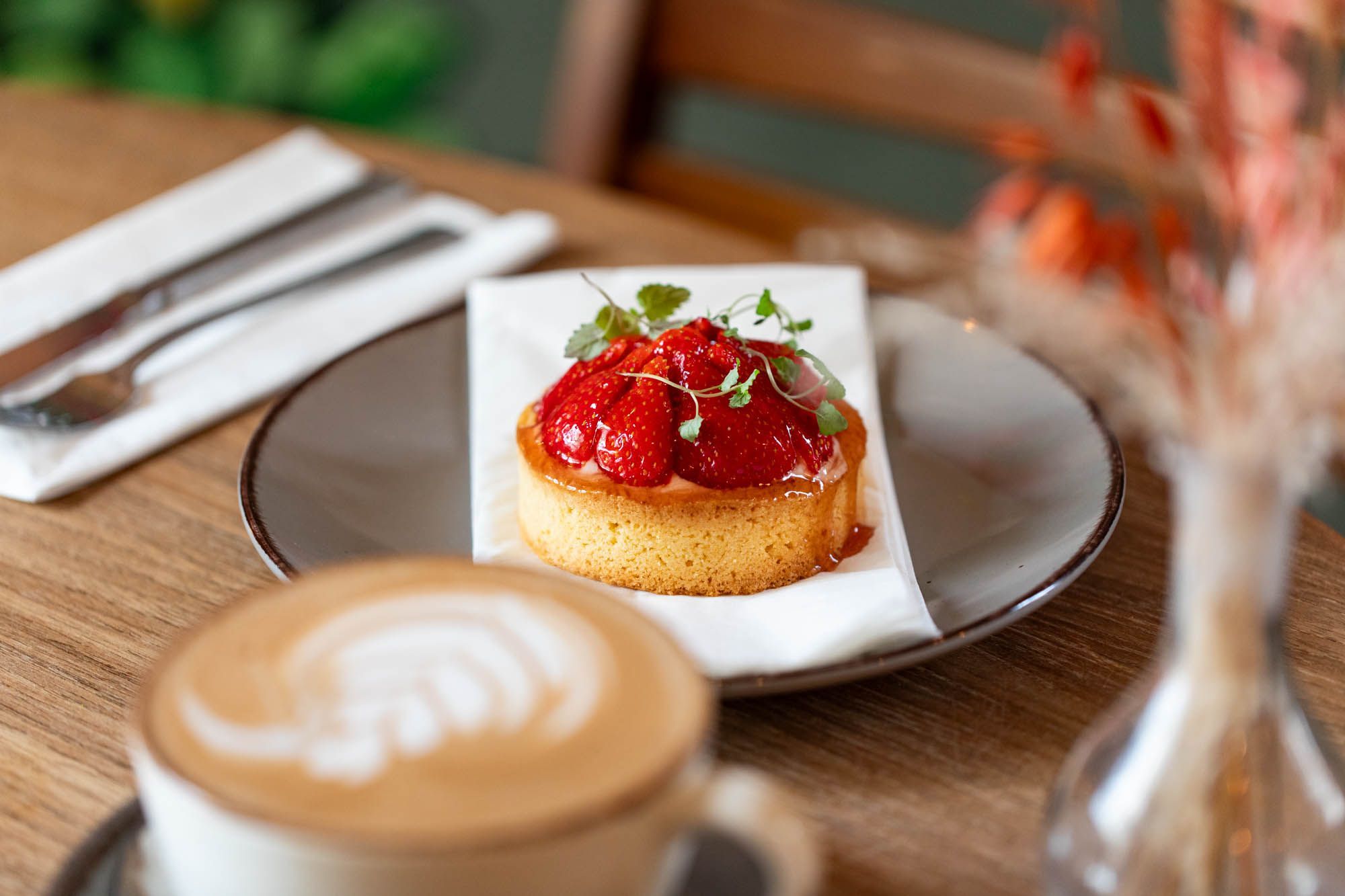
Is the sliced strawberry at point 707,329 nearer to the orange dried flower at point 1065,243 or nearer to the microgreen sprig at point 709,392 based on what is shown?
the microgreen sprig at point 709,392

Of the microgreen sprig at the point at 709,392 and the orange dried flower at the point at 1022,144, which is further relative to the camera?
the microgreen sprig at the point at 709,392

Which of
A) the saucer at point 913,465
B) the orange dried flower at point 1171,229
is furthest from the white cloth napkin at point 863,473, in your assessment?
the orange dried flower at point 1171,229

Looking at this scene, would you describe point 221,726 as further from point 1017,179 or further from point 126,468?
point 126,468

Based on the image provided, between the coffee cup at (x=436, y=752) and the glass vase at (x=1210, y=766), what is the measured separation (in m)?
0.18

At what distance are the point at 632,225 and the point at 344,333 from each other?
1.43 ft

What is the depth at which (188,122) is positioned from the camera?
1896 mm

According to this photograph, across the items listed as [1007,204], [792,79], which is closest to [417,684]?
[1007,204]

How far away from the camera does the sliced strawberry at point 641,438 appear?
1023 mm

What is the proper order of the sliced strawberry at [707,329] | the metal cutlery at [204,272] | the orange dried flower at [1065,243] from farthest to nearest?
the metal cutlery at [204,272] → the sliced strawberry at [707,329] → the orange dried flower at [1065,243]

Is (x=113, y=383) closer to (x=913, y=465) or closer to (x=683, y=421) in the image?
(x=683, y=421)

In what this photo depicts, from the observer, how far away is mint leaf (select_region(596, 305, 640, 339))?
114 centimetres

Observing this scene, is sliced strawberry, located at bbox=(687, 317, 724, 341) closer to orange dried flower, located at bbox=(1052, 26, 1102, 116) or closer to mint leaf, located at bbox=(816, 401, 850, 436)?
mint leaf, located at bbox=(816, 401, 850, 436)

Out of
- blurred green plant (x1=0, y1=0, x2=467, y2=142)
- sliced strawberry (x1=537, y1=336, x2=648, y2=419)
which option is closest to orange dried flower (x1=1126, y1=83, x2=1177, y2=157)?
sliced strawberry (x1=537, y1=336, x2=648, y2=419)

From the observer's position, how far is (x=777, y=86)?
2010 mm
